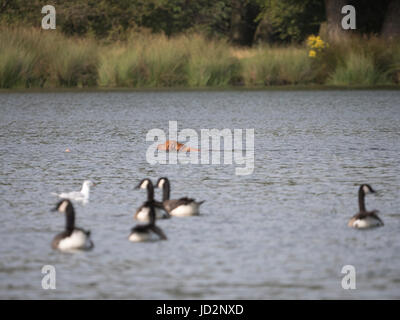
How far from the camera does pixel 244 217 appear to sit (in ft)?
31.4

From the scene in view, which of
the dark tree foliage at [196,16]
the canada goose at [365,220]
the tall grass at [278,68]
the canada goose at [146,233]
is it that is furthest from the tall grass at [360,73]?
the canada goose at [146,233]

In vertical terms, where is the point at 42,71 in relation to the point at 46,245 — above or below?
above

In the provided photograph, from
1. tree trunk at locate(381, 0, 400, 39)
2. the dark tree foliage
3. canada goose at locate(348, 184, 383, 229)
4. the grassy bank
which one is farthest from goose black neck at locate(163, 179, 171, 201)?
the dark tree foliage

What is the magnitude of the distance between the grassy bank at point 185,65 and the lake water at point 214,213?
992 centimetres

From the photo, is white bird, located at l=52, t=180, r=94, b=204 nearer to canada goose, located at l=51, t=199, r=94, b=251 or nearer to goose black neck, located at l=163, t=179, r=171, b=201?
goose black neck, located at l=163, t=179, r=171, b=201

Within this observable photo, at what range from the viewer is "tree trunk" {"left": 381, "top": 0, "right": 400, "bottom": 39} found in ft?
123

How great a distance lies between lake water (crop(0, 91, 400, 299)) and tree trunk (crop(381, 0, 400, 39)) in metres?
17.6

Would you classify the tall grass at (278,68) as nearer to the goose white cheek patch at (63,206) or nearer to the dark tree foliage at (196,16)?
Answer: the dark tree foliage at (196,16)

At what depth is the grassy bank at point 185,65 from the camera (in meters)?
30.6

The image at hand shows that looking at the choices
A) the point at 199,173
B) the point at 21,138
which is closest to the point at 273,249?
the point at 199,173

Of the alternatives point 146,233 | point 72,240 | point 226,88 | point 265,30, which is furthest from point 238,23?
point 72,240

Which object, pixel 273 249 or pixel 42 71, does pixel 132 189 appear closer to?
pixel 273 249

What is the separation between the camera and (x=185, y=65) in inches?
1245

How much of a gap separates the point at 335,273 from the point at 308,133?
35.5 ft
